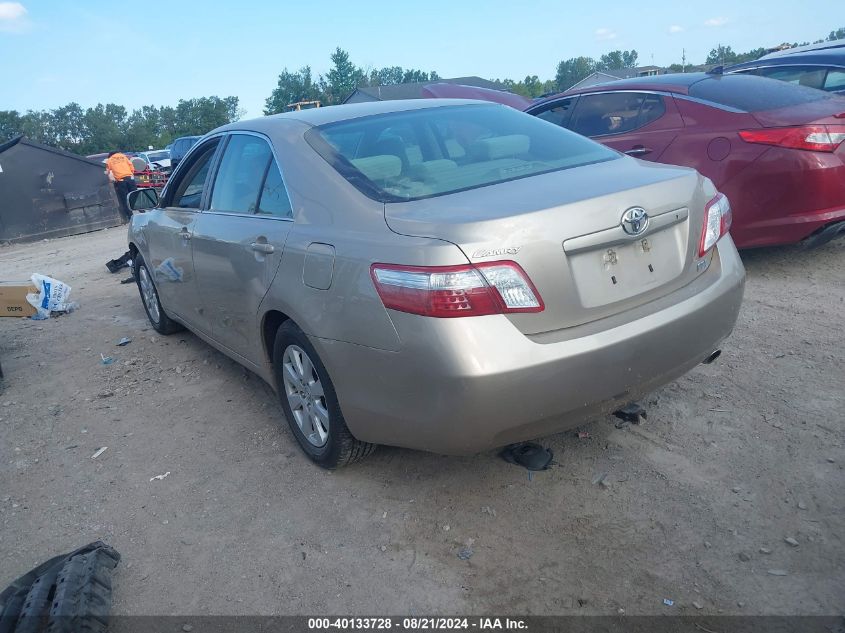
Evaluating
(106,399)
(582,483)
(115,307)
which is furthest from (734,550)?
(115,307)

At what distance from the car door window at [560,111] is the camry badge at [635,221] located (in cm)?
417

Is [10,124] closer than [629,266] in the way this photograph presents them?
No

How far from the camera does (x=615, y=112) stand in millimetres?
6070

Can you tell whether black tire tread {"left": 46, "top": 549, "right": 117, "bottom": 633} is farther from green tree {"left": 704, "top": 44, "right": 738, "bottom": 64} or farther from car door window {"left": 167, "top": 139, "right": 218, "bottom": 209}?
green tree {"left": 704, "top": 44, "right": 738, "bottom": 64}

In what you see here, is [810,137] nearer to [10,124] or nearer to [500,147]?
[500,147]

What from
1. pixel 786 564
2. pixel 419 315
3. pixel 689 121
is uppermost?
pixel 689 121

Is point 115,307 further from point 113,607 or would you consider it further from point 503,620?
point 503,620

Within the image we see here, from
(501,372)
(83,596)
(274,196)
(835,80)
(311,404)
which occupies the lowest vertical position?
(83,596)

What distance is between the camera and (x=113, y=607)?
8.19ft

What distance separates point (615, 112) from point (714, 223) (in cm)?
348

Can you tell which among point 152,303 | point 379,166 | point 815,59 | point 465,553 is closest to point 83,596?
point 465,553

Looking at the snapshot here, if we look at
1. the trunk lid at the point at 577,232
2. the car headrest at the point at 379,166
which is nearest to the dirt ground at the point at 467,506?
the trunk lid at the point at 577,232

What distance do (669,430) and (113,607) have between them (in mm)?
2551

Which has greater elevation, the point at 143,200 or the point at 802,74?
the point at 802,74
